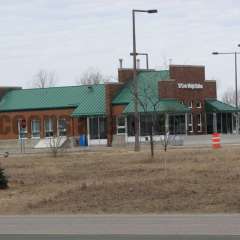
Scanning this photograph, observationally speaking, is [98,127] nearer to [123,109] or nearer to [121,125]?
[121,125]

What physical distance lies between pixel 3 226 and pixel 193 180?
827 cm

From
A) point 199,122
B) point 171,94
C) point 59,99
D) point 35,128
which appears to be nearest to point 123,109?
point 171,94

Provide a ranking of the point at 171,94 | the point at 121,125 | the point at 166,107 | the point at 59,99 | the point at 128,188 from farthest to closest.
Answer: the point at 59,99
the point at 121,125
the point at 171,94
the point at 166,107
the point at 128,188

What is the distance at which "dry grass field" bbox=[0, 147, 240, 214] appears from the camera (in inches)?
736

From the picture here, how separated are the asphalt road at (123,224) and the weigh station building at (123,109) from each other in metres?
45.9

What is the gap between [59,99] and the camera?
7381 centimetres

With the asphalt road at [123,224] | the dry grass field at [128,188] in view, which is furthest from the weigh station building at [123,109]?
the asphalt road at [123,224]

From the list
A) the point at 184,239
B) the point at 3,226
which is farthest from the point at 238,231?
the point at 3,226

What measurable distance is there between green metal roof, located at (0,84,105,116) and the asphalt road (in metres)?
51.8

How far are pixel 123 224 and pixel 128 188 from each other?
575 centimetres

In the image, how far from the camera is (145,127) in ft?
216

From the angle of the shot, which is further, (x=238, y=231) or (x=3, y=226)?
(x=3, y=226)

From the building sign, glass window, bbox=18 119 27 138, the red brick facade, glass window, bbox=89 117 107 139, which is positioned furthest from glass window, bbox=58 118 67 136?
the building sign

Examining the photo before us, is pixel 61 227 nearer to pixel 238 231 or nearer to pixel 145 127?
pixel 238 231
